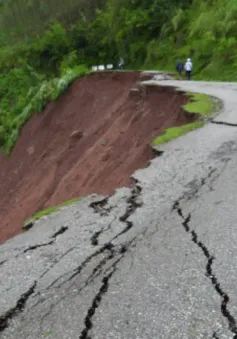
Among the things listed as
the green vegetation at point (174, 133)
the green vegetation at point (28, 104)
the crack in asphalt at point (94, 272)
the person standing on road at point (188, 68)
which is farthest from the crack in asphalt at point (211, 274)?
the green vegetation at point (28, 104)

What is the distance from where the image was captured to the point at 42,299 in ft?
14.7

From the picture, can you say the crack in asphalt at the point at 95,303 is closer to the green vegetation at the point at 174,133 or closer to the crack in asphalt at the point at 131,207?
the crack in asphalt at the point at 131,207

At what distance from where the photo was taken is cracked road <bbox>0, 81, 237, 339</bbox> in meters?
3.94

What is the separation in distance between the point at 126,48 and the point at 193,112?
78.8ft

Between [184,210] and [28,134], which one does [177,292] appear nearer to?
[184,210]

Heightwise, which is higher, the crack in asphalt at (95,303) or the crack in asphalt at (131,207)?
the crack in asphalt at (95,303)

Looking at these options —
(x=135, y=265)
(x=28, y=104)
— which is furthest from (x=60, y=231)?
(x=28, y=104)

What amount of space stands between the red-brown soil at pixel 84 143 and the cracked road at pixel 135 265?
1534 mm

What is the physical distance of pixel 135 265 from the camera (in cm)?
486

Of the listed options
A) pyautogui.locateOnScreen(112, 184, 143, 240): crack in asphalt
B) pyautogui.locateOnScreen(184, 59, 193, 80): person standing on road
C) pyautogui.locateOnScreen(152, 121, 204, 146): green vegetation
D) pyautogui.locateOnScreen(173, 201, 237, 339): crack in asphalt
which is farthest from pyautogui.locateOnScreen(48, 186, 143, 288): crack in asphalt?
pyautogui.locateOnScreen(184, 59, 193, 80): person standing on road

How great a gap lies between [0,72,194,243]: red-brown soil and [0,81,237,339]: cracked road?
5.03 feet

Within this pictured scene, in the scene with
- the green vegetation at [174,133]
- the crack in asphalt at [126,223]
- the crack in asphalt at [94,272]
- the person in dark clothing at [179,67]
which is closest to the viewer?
the crack in asphalt at [94,272]

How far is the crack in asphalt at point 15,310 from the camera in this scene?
4195 millimetres

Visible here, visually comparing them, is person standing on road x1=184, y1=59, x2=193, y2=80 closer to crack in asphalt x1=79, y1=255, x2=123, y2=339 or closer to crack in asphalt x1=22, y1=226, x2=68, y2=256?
crack in asphalt x1=22, y1=226, x2=68, y2=256
